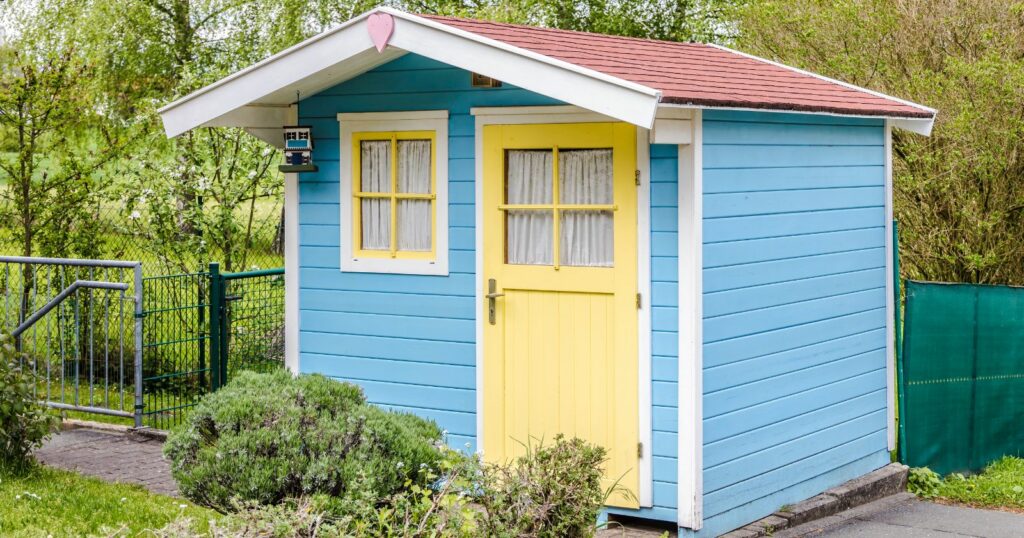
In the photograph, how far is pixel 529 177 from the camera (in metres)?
7.31

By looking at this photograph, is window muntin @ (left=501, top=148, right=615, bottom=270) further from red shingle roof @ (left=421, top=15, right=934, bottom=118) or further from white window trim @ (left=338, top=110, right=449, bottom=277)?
red shingle roof @ (left=421, top=15, right=934, bottom=118)

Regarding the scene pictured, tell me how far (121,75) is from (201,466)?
55.8 ft

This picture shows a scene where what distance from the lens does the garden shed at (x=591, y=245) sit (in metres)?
6.82

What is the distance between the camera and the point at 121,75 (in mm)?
21250

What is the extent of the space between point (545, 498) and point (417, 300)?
2583mm

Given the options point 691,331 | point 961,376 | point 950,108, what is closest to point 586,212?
point 691,331

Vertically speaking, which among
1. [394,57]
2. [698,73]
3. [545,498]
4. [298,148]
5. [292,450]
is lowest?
[545,498]

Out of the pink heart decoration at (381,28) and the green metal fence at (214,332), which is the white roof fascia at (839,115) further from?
the green metal fence at (214,332)

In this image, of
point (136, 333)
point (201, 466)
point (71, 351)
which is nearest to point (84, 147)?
point (71, 351)

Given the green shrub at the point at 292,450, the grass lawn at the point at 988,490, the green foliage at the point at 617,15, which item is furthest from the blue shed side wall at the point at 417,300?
the green foliage at the point at 617,15

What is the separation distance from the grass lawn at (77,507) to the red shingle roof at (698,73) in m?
3.23

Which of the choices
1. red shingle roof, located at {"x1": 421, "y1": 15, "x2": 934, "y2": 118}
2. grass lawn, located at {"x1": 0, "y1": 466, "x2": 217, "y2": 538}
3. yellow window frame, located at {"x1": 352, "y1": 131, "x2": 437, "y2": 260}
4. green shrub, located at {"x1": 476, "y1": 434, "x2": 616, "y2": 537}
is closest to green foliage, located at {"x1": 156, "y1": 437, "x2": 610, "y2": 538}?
green shrub, located at {"x1": 476, "y1": 434, "x2": 616, "y2": 537}

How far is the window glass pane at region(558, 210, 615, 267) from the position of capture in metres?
7.05

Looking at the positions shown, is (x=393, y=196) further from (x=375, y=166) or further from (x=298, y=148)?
(x=298, y=148)
